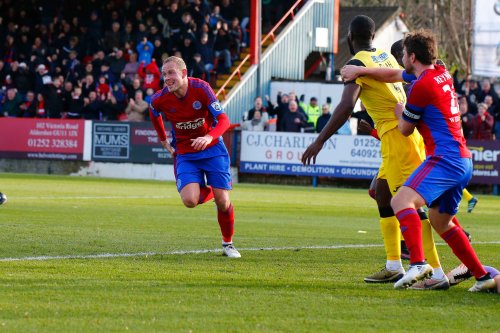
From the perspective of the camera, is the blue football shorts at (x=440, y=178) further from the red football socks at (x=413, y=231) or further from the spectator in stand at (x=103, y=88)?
the spectator in stand at (x=103, y=88)

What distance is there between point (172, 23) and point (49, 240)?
24.4 m

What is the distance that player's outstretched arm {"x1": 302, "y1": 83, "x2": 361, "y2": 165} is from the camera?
8898 millimetres

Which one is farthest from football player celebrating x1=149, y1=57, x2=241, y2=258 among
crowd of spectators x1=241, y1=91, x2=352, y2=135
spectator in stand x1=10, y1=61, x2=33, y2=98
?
spectator in stand x1=10, y1=61, x2=33, y2=98

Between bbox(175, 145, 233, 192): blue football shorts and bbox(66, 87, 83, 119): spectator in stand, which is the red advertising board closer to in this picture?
bbox(66, 87, 83, 119): spectator in stand

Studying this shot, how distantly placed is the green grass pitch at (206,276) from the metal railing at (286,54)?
1687 cm

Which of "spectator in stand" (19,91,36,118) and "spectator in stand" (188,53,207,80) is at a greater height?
"spectator in stand" (188,53,207,80)

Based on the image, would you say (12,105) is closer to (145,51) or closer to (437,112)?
(145,51)

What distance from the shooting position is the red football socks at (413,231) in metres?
8.20

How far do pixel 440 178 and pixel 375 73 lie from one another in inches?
52.8

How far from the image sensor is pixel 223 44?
113ft

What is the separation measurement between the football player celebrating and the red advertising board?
66.6 ft

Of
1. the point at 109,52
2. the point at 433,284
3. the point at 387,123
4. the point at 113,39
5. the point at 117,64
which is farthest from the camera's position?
the point at 113,39

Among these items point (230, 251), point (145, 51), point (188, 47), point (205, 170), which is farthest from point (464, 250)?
point (145, 51)

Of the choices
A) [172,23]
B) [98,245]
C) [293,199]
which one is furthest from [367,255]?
[172,23]
